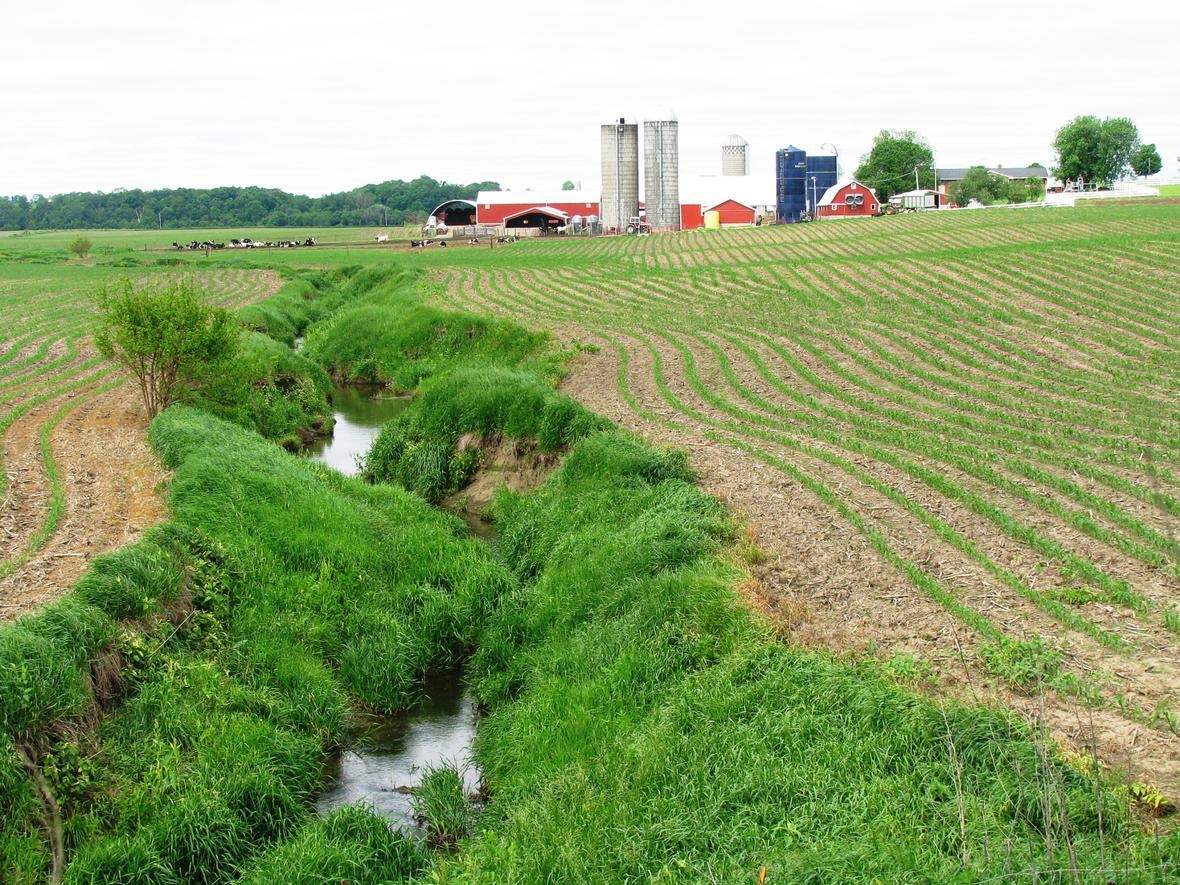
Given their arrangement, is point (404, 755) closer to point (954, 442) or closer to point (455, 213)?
point (954, 442)

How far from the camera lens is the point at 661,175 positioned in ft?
350

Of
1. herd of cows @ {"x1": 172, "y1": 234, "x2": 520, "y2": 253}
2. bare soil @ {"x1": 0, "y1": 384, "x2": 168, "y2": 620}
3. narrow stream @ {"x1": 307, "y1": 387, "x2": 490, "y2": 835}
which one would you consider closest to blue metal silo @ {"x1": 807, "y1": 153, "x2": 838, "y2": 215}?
herd of cows @ {"x1": 172, "y1": 234, "x2": 520, "y2": 253}

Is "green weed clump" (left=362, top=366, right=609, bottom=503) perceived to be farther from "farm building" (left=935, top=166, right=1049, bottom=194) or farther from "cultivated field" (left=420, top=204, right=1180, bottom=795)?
"farm building" (left=935, top=166, right=1049, bottom=194)

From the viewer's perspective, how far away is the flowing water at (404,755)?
12297mm

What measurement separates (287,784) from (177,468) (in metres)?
9.35

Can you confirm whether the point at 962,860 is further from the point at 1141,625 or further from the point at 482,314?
the point at 482,314

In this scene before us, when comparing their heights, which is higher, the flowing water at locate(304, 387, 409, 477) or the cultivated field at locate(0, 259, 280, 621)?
the cultivated field at locate(0, 259, 280, 621)

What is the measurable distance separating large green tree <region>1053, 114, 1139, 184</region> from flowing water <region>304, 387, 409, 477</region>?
115 metres

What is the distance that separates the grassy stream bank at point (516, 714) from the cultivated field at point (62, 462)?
2.88ft

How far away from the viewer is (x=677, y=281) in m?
49.6

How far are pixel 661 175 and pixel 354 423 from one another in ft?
258

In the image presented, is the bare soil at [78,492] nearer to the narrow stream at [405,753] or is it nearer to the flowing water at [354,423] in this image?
the narrow stream at [405,753]

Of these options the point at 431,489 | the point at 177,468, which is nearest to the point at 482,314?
the point at 431,489

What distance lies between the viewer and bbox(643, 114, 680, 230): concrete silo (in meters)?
106
